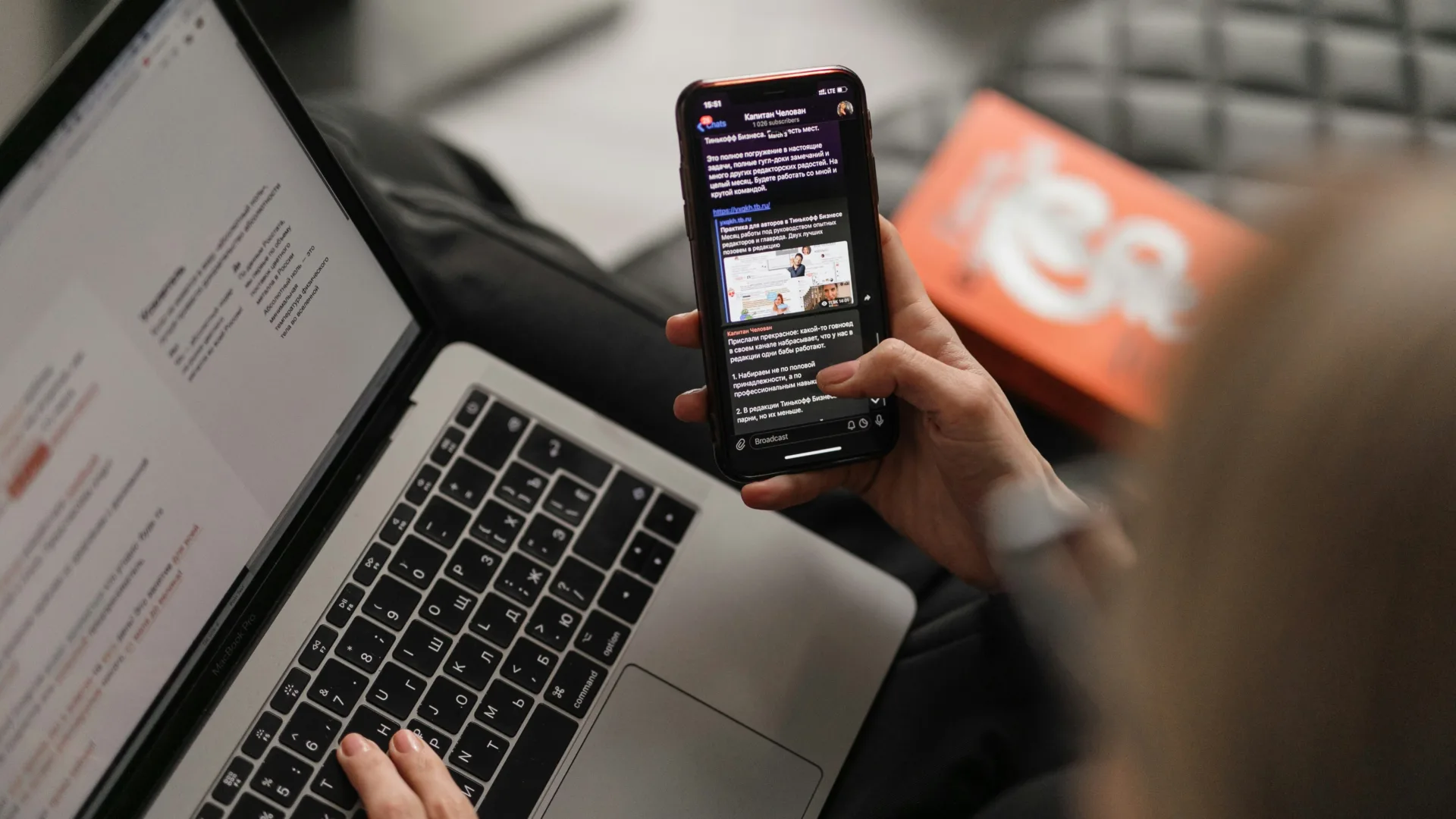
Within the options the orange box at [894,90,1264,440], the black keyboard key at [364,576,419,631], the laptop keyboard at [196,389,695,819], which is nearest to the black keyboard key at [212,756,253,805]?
the laptop keyboard at [196,389,695,819]

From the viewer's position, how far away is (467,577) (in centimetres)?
62

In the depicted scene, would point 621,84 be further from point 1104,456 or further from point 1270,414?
point 1270,414

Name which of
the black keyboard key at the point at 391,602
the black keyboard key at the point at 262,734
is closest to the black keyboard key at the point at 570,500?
the black keyboard key at the point at 391,602

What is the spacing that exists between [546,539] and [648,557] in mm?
71

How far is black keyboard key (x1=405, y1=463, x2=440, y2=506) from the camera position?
24.7 inches

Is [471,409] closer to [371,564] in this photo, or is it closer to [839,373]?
[371,564]

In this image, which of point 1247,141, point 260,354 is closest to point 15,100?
point 260,354

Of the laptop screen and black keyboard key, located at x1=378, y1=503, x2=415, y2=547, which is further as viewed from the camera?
black keyboard key, located at x1=378, y1=503, x2=415, y2=547

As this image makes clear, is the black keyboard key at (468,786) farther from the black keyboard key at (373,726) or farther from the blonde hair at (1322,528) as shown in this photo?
the blonde hair at (1322,528)

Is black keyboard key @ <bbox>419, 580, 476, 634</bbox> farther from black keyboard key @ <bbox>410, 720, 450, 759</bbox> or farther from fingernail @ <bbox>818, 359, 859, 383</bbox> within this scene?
fingernail @ <bbox>818, 359, 859, 383</bbox>

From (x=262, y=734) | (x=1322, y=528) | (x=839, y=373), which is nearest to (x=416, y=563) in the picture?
(x=262, y=734)

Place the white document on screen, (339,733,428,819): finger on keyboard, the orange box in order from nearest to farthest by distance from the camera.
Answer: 1. the white document on screen
2. (339,733,428,819): finger on keyboard
3. the orange box

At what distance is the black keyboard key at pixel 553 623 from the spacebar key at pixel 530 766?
41mm

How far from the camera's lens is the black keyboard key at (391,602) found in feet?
1.96
